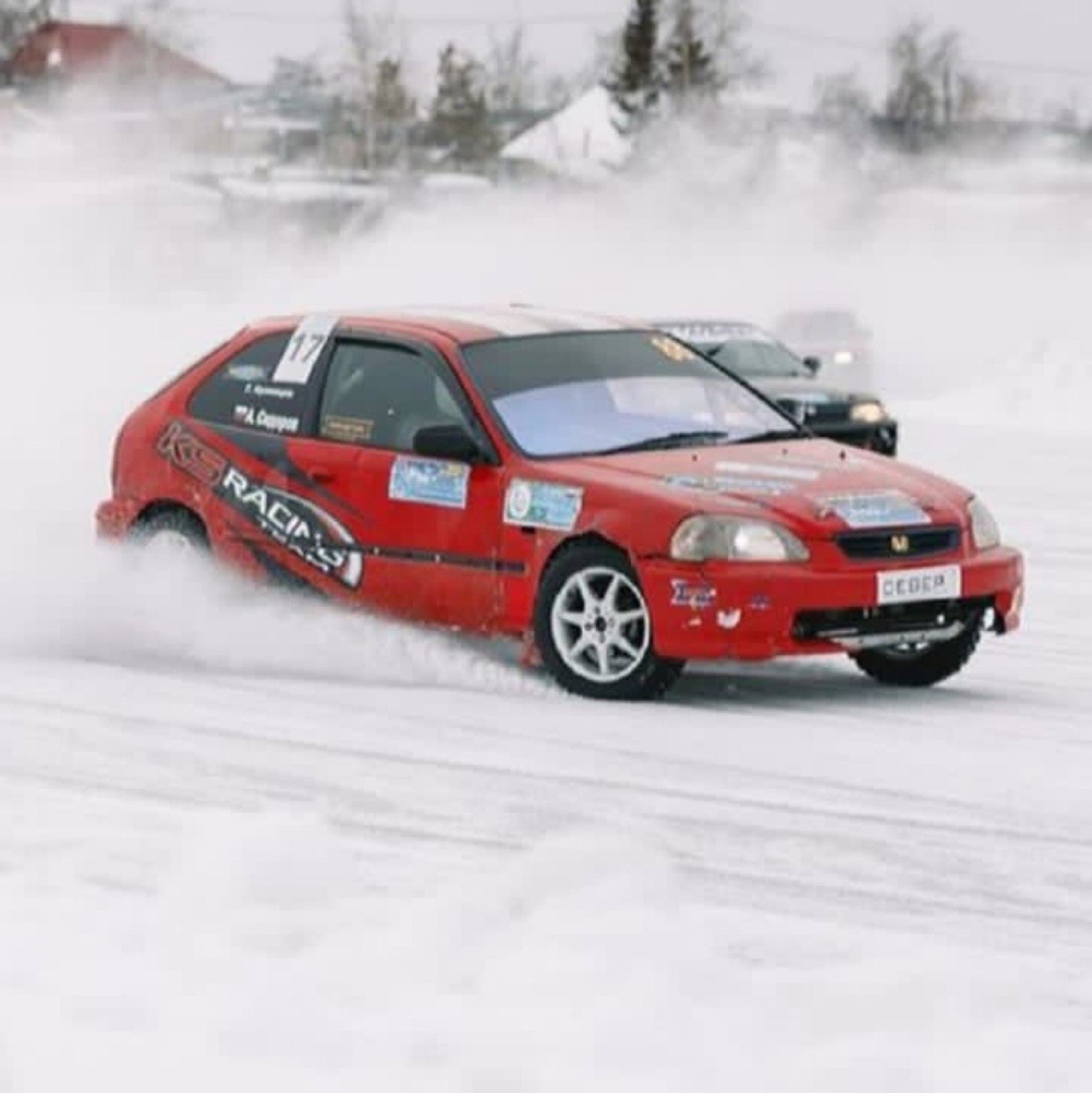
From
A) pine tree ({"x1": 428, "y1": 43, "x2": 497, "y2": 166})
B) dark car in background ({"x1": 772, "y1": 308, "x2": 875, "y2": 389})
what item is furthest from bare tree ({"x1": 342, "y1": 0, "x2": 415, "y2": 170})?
dark car in background ({"x1": 772, "y1": 308, "x2": 875, "y2": 389})

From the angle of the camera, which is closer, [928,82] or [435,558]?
[435,558]

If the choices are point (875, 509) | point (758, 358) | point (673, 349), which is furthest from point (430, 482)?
point (758, 358)

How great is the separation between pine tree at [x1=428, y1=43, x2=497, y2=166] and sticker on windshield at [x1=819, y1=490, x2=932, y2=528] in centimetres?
10349

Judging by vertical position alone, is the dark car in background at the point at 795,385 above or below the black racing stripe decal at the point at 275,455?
below

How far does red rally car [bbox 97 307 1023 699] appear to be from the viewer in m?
9.44

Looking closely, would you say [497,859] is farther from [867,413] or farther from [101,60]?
[101,60]

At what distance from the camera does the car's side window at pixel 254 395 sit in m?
10.8

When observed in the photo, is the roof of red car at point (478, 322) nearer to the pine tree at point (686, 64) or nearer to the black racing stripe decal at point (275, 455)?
the black racing stripe decal at point (275, 455)

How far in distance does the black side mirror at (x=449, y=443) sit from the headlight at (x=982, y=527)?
1750 millimetres

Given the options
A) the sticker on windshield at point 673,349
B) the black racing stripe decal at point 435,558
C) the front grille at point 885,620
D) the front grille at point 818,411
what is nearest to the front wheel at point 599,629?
the black racing stripe decal at point 435,558

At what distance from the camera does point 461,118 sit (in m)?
120

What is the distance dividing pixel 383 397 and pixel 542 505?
41.9 inches

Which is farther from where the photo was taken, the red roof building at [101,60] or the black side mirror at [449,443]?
the red roof building at [101,60]

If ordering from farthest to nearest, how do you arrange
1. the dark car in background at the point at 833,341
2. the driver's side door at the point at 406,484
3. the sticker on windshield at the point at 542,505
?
the dark car in background at the point at 833,341 < the driver's side door at the point at 406,484 < the sticker on windshield at the point at 542,505
